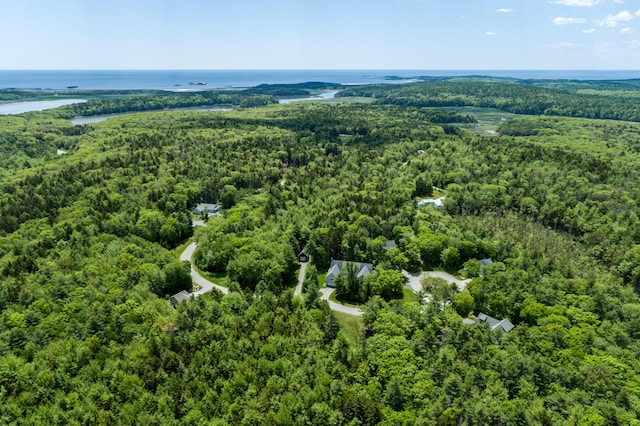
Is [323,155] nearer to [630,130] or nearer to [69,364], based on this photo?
[69,364]

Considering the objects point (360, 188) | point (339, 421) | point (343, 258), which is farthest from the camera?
point (360, 188)

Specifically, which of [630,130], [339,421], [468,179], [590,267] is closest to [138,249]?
[339,421]

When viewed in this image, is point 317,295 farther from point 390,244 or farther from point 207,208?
point 207,208

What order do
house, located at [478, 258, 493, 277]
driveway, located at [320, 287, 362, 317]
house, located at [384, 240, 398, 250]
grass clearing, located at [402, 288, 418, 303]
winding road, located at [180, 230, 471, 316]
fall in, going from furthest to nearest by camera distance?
house, located at [384, 240, 398, 250] < house, located at [478, 258, 493, 277] < grass clearing, located at [402, 288, 418, 303] < winding road, located at [180, 230, 471, 316] < driveway, located at [320, 287, 362, 317]

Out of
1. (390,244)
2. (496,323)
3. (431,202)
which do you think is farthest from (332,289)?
(431,202)

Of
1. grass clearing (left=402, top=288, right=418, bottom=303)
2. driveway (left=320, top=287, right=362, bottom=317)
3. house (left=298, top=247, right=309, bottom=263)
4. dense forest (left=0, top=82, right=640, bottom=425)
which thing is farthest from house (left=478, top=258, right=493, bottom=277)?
house (left=298, top=247, right=309, bottom=263)

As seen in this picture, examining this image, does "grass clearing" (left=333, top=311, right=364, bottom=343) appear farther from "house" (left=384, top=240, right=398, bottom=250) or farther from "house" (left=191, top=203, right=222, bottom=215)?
"house" (left=191, top=203, right=222, bottom=215)
